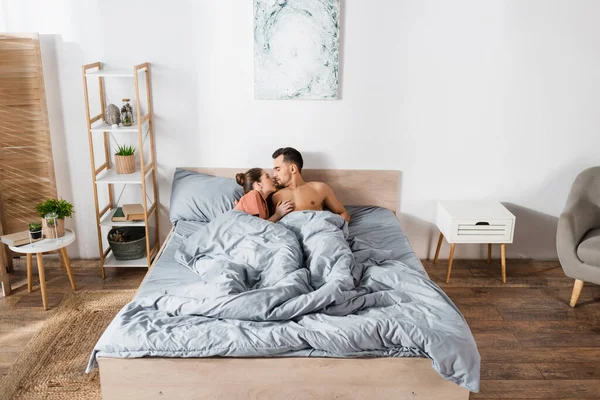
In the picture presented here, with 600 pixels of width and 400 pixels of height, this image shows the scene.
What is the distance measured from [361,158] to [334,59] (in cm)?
65

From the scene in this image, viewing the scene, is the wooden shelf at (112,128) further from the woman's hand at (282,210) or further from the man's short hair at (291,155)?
the woman's hand at (282,210)

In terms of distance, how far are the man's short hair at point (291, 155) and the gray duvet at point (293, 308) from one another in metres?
0.66

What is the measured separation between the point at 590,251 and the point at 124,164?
8.95ft

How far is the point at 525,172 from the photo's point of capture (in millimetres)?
3781

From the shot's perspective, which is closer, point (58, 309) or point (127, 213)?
point (58, 309)

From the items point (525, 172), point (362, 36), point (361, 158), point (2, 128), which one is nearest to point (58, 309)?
point (2, 128)

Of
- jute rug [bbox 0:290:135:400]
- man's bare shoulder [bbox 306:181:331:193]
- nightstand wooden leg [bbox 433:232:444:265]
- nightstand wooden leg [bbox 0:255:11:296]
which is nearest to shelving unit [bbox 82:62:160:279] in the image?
jute rug [bbox 0:290:135:400]

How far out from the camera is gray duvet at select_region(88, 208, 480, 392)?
2.19 m

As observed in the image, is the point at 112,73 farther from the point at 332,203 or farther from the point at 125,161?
the point at 332,203

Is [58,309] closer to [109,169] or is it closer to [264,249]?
[109,169]

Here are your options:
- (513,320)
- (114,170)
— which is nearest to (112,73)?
(114,170)

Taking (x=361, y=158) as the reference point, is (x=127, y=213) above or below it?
below

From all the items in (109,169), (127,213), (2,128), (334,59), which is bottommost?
(127,213)

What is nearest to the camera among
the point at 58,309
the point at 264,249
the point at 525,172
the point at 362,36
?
the point at 264,249
